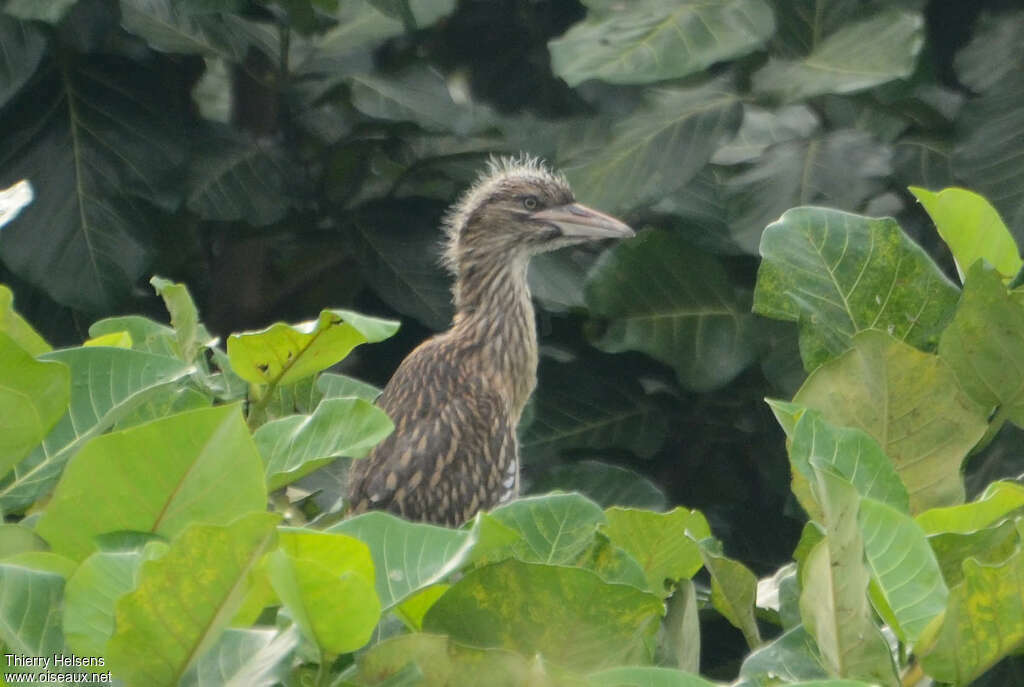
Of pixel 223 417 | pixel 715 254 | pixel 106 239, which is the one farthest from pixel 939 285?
pixel 106 239

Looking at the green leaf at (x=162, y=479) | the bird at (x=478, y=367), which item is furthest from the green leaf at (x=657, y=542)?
the bird at (x=478, y=367)

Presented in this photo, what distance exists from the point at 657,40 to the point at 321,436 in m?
2.25

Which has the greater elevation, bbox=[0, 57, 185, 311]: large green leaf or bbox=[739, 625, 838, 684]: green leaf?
bbox=[739, 625, 838, 684]: green leaf

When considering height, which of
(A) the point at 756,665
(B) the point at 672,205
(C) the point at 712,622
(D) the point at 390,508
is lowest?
(C) the point at 712,622

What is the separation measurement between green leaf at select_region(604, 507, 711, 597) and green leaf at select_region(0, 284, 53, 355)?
56 centimetres

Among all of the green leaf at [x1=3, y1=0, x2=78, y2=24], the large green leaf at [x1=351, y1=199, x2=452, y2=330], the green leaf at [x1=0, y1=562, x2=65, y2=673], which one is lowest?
the large green leaf at [x1=351, y1=199, x2=452, y2=330]

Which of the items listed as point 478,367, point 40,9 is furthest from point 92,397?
point 478,367

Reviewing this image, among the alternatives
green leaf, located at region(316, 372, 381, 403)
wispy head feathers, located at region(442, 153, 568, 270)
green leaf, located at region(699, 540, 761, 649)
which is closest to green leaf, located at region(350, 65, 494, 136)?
wispy head feathers, located at region(442, 153, 568, 270)

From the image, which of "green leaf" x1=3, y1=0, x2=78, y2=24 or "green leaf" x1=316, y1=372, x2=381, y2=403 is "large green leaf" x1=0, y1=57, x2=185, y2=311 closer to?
"green leaf" x1=3, y1=0, x2=78, y2=24

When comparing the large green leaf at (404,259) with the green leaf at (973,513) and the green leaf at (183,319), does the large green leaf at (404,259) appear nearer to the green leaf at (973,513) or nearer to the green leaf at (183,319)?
the green leaf at (183,319)

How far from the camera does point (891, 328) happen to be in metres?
1.55

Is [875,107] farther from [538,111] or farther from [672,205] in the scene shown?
[538,111]

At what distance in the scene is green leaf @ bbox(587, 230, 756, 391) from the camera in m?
3.77

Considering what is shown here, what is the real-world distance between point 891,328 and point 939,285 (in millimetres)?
64
